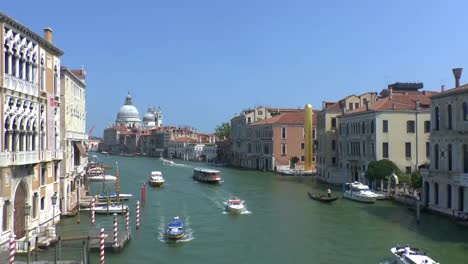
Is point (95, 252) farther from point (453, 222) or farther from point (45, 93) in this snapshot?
point (453, 222)

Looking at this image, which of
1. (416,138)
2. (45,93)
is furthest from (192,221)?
(416,138)

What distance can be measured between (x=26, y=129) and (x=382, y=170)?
72.4 feet

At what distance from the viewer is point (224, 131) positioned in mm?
97062

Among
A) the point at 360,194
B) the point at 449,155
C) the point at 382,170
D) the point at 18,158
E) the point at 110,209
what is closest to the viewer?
the point at 18,158

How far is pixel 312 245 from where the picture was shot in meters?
19.6

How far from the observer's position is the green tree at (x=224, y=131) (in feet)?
313

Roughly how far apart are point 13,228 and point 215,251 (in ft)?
22.3

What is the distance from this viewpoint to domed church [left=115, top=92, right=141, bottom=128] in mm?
162250

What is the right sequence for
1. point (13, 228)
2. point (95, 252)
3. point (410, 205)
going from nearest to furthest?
point (13, 228), point (95, 252), point (410, 205)

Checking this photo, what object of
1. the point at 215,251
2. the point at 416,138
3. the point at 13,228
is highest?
the point at 416,138

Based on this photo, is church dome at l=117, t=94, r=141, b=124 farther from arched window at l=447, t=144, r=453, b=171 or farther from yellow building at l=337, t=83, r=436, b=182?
arched window at l=447, t=144, r=453, b=171

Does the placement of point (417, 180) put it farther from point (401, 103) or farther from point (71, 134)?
point (71, 134)

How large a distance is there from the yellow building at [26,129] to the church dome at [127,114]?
468 feet

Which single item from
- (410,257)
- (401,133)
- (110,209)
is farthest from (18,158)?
(401,133)
